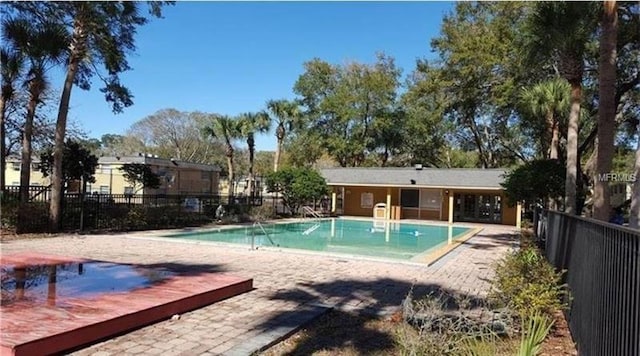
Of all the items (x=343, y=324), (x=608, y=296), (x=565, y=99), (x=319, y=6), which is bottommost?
(x=343, y=324)

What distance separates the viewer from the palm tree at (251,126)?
31.5m

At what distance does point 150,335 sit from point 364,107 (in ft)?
105

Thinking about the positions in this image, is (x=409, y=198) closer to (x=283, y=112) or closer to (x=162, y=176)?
(x=283, y=112)

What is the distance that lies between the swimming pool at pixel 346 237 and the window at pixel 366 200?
5843mm

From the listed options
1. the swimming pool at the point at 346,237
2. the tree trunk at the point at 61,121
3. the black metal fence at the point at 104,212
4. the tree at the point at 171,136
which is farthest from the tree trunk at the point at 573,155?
the tree at the point at 171,136

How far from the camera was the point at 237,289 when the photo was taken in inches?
292

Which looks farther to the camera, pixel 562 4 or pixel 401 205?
pixel 401 205

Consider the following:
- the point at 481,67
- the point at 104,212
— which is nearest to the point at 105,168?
the point at 104,212

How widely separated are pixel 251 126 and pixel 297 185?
6.43 meters

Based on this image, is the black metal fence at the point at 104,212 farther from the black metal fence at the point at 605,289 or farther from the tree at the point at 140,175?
the black metal fence at the point at 605,289

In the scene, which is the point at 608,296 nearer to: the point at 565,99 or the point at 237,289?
the point at 237,289

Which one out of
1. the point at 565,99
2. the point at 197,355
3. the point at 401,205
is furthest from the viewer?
the point at 401,205

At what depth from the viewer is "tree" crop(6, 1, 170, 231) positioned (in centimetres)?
1534

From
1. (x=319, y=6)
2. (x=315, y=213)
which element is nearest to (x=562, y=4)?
(x=319, y=6)
